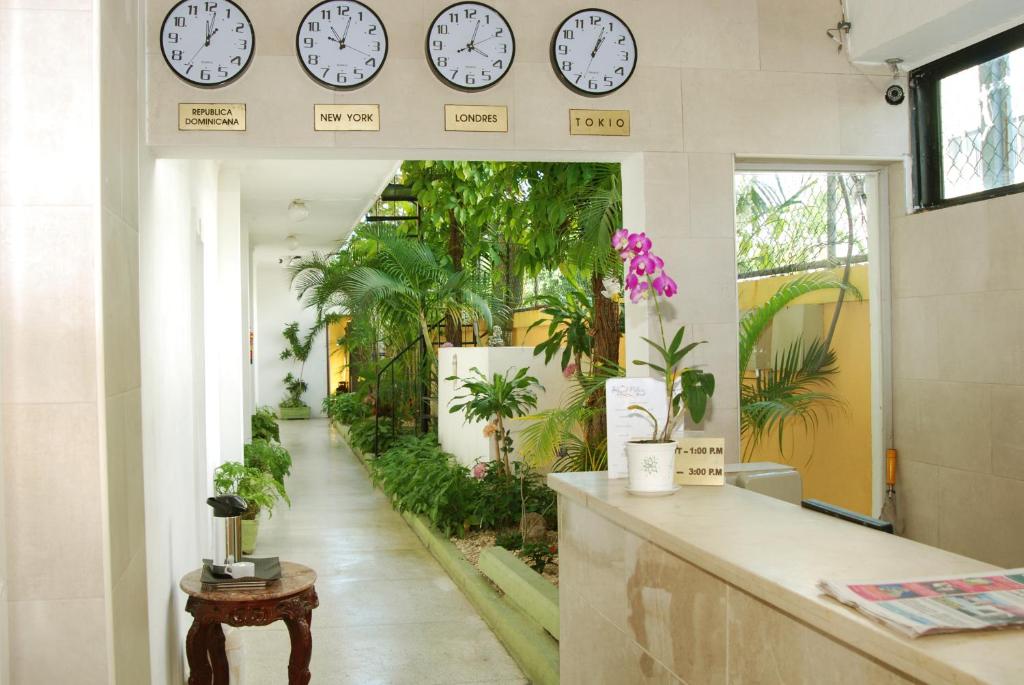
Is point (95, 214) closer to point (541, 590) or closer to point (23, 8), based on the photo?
point (23, 8)

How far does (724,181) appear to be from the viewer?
3.95m

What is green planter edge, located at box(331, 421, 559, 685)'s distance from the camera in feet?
14.6

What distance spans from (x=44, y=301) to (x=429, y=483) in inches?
236

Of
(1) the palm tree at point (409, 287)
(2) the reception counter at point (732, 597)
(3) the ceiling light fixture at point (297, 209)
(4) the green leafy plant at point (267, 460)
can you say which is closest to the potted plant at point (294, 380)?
(1) the palm tree at point (409, 287)

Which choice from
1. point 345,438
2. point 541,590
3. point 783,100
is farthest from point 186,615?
point 345,438

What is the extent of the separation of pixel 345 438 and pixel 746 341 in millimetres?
12134

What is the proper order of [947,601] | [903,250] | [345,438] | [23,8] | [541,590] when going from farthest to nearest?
[345,438] → [541,590] → [903,250] → [23,8] → [947,601]

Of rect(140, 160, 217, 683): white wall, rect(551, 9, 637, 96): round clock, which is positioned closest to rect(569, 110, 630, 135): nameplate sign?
A: rect(551, 9, 637, 96): round clock

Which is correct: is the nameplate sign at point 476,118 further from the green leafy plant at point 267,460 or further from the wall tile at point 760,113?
the green leafy plant at point 267,460

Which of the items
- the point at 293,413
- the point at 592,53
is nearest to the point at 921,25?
the point at 592,53

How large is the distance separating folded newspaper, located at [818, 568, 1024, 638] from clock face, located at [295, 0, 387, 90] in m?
2.63

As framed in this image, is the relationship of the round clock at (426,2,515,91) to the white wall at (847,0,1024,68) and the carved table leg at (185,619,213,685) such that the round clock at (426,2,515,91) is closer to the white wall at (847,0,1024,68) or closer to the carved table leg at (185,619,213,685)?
the white wall at (847,0,1024,68)

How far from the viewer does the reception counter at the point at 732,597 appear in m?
1.47

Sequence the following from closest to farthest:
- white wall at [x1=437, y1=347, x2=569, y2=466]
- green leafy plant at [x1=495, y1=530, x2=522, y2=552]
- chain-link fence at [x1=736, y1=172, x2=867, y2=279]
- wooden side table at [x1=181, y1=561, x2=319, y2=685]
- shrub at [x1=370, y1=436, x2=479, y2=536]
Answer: wooden side table at [x1=181, y1=561, x2=319, y2=685], chain-link fence at [x1=736, y1=172, x2=867, y2=279], green leafy plant at [x1=495, y1=530, x2=522, y2=552], shrub at [x1=370, y1=436, x2=479, y2=536], white wall at [x1=437, y1=347, x2=569, y2=466]
